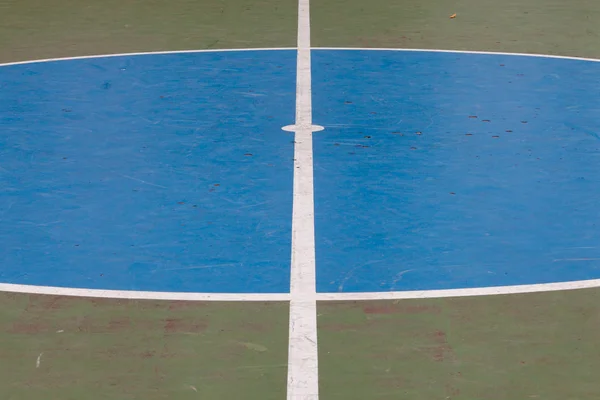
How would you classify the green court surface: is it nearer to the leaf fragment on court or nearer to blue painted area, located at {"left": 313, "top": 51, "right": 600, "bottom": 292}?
the leaf fragment on court

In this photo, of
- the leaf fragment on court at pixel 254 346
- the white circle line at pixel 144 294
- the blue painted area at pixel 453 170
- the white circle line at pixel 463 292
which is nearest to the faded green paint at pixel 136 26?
the blue painted area at pixel 453 170

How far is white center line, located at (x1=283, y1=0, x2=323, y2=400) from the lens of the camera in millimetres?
5309

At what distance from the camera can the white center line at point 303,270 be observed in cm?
531

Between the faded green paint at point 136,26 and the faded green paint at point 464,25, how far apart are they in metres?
0.58

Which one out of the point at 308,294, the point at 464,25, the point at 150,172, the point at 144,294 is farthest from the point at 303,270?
the point at 464,25

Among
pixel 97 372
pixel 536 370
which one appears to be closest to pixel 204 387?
pixel 97 372

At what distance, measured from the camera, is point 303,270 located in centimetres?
657

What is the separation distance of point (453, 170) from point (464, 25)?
4937 mm

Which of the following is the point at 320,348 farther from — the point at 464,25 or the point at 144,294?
the point at 464,25

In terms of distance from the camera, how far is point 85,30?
1264 cm

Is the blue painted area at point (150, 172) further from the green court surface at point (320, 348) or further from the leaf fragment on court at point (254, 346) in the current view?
the leaf fragment on court at point (254, 346)

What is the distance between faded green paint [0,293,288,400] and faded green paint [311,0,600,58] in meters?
6.38

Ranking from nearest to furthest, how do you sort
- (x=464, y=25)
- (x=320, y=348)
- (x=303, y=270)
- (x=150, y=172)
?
(x=320, y=348) < (x=303, y=270) < (x=150, y=172) < (x=464, y=25)

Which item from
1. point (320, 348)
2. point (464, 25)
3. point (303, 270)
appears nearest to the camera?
point (320, 348)
